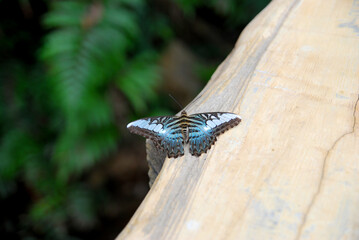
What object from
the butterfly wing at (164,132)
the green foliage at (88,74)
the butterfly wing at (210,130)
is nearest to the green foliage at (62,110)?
the green foliage at (88,74)

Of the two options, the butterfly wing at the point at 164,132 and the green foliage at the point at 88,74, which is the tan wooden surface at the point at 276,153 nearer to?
the butterfly wing at the point at 164,132

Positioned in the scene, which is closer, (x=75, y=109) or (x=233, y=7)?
(x=75, y=109)

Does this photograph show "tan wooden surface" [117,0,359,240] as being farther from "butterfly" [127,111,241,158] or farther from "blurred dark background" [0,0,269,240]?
"blurred dark background" [0,0,269,240]

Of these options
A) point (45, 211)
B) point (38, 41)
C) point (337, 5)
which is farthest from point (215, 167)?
point (38, 41)

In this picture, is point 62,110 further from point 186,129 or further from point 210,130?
point 210,130

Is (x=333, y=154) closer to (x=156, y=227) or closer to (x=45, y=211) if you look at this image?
(x=156, y=227)

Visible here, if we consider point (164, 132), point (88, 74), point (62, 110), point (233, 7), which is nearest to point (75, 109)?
point (62, 110)
